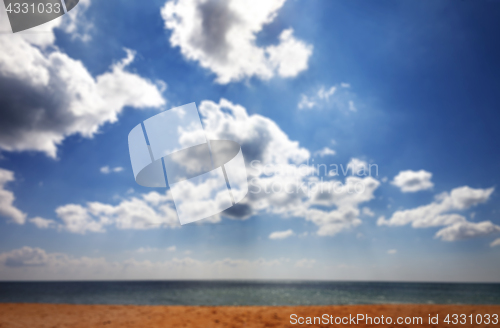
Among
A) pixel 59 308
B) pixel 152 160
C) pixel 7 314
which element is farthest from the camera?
pixel 59 308

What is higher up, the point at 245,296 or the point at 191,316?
the point at 191,316

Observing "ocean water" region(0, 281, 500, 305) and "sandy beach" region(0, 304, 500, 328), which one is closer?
"sandy beach" region(0, 304, 500, 328)

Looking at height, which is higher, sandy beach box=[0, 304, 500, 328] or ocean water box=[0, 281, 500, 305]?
sandy beach box=[0, 304, 500, 328]

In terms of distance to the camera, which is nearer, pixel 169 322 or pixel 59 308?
pixel 169 322

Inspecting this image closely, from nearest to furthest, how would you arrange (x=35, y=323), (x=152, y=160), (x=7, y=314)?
(x=35, y=323)
(x=152, y=160)
(x=7, y=314)

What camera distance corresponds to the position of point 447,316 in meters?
7.12

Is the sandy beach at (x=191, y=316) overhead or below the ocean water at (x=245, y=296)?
overhead

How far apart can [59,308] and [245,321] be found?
6856mm

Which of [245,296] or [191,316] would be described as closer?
[191,316]

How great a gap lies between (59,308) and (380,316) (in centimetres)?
1046

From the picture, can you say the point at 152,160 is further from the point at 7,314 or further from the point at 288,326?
the point at 7,314

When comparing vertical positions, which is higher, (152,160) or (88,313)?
(152,160)

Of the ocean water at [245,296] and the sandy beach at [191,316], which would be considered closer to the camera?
the sandy beach at [191,316]

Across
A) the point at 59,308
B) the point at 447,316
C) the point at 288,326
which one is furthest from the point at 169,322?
the point at 447,316
